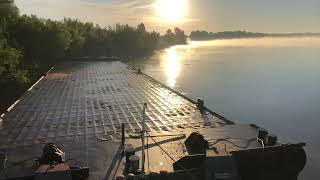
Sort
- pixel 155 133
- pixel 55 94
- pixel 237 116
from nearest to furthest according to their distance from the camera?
1. pixel 155 133
2. pixel 55 94
3. pixel 237 116

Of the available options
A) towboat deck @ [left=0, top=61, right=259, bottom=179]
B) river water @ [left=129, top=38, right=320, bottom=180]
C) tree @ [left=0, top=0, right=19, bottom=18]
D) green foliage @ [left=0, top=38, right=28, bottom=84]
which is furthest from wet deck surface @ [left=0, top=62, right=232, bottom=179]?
tree @ [left=0, top=0, right=19, bottom=18]

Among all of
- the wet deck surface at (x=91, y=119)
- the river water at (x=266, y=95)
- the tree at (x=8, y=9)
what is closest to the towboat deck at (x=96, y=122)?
the wet deck surface at (x=91, y=119)

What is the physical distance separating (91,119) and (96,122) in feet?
3.77

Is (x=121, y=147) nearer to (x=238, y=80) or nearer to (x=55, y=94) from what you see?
(x=55, y=94)

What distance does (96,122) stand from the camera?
2486 centimetres

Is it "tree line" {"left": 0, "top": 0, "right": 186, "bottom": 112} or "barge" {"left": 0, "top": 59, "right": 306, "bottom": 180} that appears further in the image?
"tree line" {"left": 0, "top": 0, "right": 186, "bottom": 112}

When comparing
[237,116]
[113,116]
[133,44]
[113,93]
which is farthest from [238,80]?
[133,44]

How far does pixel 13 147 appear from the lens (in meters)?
19.6

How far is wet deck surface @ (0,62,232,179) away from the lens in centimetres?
1883

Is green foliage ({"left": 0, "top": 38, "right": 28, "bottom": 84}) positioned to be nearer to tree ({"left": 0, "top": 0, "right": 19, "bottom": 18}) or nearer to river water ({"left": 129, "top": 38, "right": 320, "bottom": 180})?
tree ({"left": 0, "top": 0, "right": 19, "bottom": 18})

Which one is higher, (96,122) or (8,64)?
(8,64)

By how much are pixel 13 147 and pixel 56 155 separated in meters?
6.07

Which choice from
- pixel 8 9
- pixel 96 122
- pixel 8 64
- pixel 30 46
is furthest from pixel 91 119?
pixel 8 9

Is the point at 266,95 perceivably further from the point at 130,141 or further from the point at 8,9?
the point at 8,9
